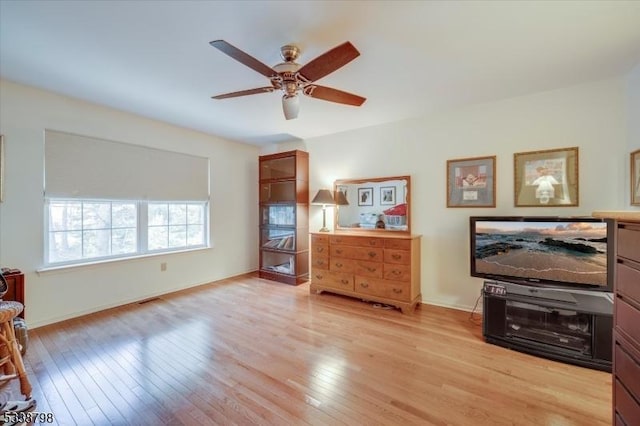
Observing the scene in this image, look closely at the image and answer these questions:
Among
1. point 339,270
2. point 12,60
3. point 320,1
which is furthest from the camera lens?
point 339,270

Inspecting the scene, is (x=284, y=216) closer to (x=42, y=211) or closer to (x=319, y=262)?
(x=319, y=262)

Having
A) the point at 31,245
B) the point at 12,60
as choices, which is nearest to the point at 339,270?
the point at 31,245

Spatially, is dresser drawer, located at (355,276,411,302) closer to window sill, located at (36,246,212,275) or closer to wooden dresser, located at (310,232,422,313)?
wooden dresser, located at (310,232,422,313)

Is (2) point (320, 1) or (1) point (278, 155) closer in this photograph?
(2) point (320, 1)

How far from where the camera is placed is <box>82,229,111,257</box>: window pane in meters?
3.06

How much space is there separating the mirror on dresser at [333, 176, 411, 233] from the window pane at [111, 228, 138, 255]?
9.11ft

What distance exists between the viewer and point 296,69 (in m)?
1.75

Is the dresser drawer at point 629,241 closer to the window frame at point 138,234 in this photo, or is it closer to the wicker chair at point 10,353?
the wicker chair at point 10,353

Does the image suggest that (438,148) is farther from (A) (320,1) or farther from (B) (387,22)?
(A) (320,1)

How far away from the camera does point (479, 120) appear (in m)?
2.96

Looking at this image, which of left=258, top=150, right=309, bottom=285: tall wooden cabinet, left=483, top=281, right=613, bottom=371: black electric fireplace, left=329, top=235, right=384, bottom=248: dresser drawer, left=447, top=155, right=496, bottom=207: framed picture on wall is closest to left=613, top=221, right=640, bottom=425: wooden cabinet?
left=483, top=281, right=613, bottom=371: black electric fireplace

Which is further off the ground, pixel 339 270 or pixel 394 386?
pixel 339 270

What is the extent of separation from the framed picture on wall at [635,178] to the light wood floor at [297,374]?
1.40 meters

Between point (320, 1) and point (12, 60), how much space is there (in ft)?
8.39
